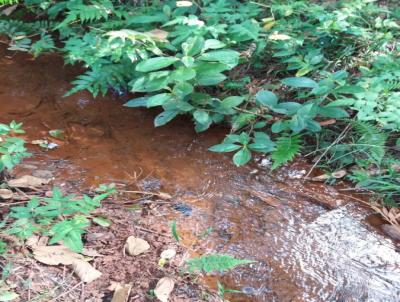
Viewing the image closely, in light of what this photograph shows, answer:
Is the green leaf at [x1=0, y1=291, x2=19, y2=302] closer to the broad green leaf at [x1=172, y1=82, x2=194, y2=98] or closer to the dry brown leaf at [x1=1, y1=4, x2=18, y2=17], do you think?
the broad green leaf at [x1=172, y1=82, x2=194, y2=98]

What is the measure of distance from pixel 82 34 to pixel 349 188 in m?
2.16

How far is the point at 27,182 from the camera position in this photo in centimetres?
215

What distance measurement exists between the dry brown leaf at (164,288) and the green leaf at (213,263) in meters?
0.09

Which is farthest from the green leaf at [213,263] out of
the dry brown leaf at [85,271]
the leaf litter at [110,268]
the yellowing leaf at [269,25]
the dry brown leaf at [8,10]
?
the dry brown leaf at [8,10]

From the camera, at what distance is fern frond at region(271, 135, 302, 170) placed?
2.27 m

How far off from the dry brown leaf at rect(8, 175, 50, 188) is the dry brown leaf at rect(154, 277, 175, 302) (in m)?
0.83

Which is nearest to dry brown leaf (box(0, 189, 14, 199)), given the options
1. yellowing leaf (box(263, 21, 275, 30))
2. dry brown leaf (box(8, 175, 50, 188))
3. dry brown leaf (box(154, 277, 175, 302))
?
dry brown leaf (box(8, 175, 50, 188))

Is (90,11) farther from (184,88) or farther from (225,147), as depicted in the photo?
(225,147)

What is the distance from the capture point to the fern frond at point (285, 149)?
2.27m

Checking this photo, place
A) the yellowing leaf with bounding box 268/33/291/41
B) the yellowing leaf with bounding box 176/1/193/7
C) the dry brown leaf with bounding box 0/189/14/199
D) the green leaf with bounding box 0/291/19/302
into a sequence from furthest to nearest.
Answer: the yellowing leaf with bounding box 176/1/193/7, the yellowing leaf with bounding box 268/33/291/41, the dry brown leaf with bounding box 0/189/14/199, the green leaf with bounding box 0/291/19/302

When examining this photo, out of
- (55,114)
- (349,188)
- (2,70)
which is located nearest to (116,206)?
(55,114)

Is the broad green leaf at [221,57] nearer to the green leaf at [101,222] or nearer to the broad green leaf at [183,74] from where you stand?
the broad green leaf at [183,74]

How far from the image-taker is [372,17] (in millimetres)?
3152

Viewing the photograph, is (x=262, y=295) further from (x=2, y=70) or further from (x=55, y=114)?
(x=2, y=70)
